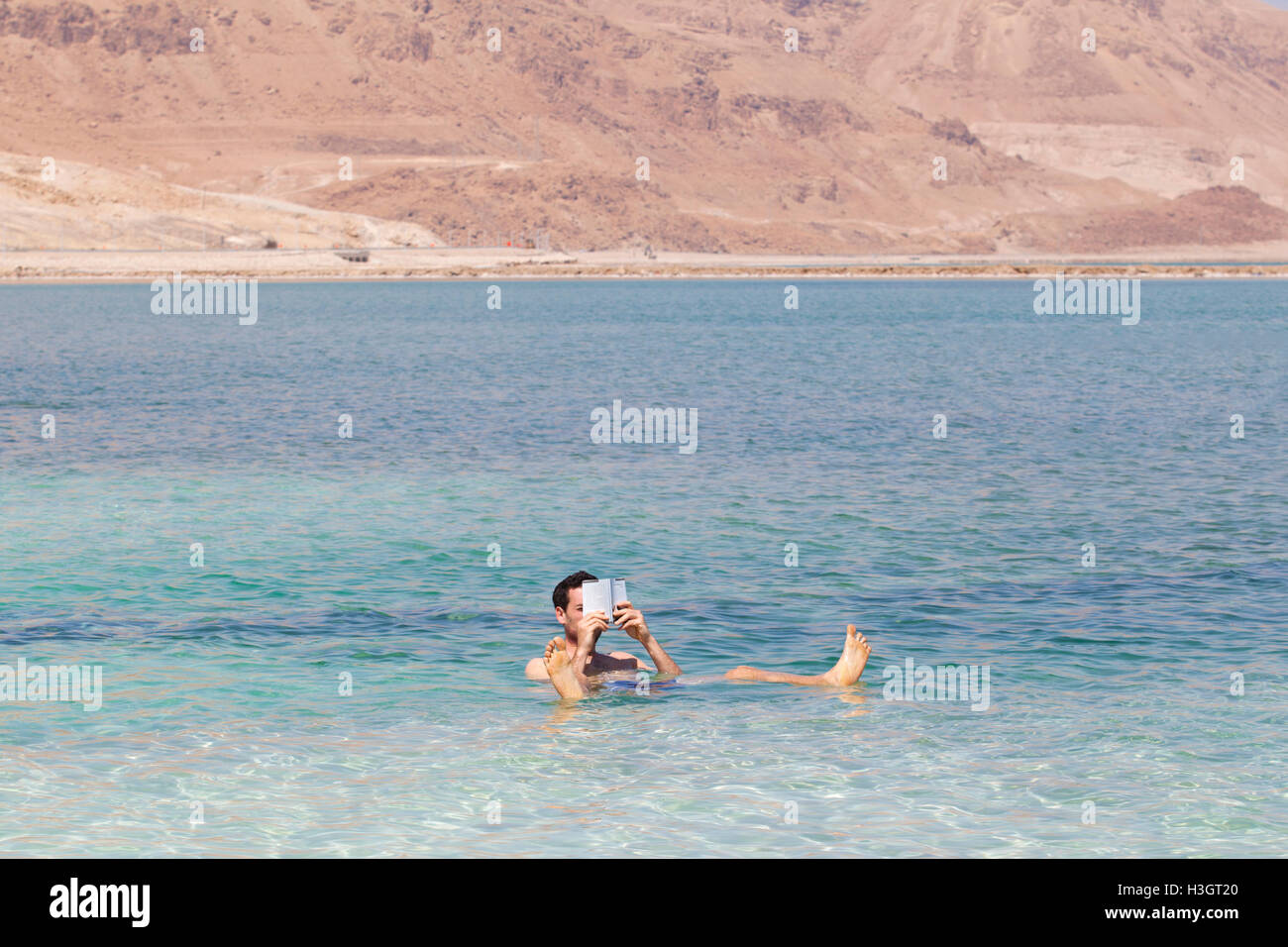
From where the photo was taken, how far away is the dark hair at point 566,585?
1218 cm

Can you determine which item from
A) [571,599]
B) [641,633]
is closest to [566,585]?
[571,599]

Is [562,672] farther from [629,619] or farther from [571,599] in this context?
[629,619]

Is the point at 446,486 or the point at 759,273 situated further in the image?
the point at 759,273

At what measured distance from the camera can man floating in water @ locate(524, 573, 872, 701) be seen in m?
12.2

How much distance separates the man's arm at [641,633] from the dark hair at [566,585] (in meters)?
0.40

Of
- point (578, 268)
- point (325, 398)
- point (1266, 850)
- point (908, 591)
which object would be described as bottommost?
point (1266, 850)

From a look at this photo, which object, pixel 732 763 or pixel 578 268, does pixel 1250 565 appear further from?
pixel 578 268

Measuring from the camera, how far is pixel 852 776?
11.2 metres

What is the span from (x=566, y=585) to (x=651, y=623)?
3903 millimetres

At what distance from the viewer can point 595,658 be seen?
13516 mm

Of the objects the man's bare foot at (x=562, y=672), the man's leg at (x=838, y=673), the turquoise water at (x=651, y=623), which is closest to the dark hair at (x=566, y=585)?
the man's bare foot at (x=562, y=672)

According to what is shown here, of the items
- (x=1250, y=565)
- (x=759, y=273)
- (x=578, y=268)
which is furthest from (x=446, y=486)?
(x=759, y=273)

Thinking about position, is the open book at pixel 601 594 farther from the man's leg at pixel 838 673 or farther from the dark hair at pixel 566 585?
the man's leg at pixel 838 673
